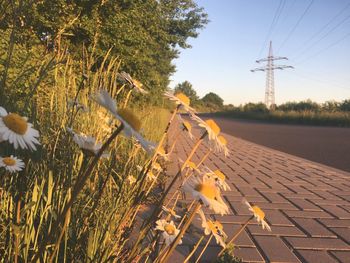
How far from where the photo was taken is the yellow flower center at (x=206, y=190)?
123 centimetres

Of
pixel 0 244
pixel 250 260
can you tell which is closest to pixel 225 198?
pixel 250 260

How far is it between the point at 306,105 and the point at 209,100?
68.5 m

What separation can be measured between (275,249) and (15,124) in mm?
1971

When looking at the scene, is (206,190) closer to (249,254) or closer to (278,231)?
(249,254)

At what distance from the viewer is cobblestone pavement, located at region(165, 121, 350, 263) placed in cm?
254

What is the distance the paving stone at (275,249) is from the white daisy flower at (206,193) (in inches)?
53.6

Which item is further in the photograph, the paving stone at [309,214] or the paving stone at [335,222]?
the paving stone at [309,214]

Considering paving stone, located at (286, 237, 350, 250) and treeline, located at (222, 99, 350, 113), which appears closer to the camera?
paving stone, located at (286, 237, 350, 250)

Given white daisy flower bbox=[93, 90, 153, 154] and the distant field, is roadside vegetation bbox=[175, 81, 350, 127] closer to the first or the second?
the distant field

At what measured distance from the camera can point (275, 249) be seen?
2.59 m

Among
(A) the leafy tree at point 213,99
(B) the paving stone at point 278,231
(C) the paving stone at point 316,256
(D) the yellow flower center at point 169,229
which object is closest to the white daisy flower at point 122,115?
(D) the yellow flower center at point 169,229

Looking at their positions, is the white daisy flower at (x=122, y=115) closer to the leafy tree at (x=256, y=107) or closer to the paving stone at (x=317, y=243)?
the paving stone at (x=317, y=243)

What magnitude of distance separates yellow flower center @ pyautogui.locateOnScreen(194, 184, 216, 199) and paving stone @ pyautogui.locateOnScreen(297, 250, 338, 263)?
152cm

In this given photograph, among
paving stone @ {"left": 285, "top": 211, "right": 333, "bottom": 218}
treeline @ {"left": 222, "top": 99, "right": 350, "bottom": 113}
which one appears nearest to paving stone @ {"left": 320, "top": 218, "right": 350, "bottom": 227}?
paving stone @ {"left": 285, "top": 211, "right": 333, "bottom": 218}
